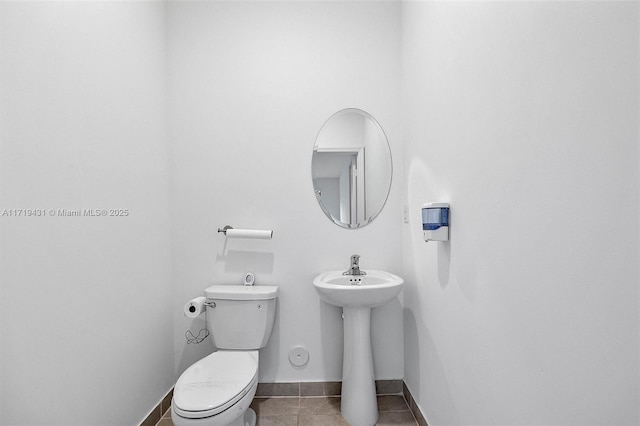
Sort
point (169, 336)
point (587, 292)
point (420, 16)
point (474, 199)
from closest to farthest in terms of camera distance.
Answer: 1. point (587, 292)
2. point (474, 199)
3. point (420, 16)
4. point (169, 336)

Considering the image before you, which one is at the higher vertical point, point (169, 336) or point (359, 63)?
point (359, 63)

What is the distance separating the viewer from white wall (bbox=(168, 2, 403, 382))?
2062 mm

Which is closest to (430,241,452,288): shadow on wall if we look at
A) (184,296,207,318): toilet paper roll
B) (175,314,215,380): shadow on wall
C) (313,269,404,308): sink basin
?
(313,269,404,308): sink basin

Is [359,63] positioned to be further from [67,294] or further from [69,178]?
[67,294]

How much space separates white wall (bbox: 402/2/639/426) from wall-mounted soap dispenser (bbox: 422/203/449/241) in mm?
49

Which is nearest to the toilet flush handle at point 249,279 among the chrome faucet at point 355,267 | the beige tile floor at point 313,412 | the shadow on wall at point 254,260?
the shadow on wall at point 254,260

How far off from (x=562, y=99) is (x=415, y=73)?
1175 mm

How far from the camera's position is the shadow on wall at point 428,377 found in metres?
1.40

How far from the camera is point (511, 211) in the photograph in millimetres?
937

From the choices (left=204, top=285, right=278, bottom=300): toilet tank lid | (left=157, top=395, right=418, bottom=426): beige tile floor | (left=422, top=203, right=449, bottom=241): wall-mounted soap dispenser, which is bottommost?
(left=157, top=395, right=418, bottom=426): beige tile floor

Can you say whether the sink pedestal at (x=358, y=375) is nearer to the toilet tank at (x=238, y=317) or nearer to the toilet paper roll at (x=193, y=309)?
the toilet tank at (x=238, y=317)

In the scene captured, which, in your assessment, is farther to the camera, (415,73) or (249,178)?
(249,178)

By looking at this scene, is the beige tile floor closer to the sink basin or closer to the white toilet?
the white toilet

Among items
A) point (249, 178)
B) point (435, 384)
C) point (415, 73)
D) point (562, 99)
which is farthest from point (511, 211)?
point (249, 178)
